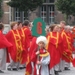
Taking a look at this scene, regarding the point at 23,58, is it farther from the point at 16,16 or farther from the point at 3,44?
the point at 16,16

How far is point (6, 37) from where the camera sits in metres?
13.4

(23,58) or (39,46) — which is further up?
(39,46)

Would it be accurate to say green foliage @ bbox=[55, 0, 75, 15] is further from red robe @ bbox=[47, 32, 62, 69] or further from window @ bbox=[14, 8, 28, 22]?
red robe @ bbox=[47, 32, 62, 69]

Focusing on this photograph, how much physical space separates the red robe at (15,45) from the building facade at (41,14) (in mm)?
22115

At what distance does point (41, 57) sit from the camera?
8.98 m

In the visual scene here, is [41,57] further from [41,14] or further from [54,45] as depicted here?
[41,14]

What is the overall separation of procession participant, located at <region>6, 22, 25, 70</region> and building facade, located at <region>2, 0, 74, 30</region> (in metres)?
22.1

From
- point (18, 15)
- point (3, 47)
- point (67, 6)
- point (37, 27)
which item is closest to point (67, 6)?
point (67, 6)

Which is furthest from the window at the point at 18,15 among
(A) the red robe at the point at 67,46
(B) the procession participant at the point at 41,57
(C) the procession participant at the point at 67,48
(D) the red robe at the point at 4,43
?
(B) the procession participant at the point at 41,57

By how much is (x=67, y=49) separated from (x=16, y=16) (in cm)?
2406

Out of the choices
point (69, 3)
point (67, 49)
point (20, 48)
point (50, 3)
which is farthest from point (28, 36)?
point (50, 3)

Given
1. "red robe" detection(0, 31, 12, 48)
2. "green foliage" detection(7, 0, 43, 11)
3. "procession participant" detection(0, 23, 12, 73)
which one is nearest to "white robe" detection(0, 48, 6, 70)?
"procession participant" detection(0, 23, 12, 73)

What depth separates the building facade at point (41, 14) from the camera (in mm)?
36031

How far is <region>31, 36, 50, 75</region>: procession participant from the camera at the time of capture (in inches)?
350
